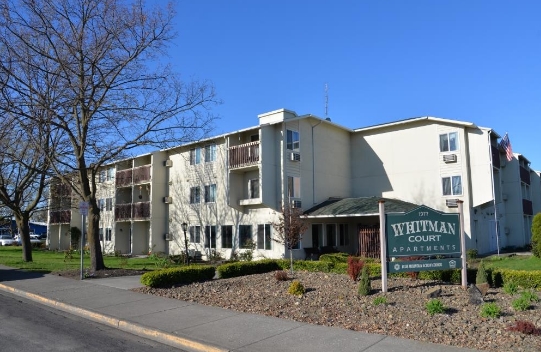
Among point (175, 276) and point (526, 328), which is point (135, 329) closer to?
point (175, 276)

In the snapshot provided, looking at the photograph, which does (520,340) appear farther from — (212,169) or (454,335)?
(212,169)

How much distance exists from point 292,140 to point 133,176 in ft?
49.6

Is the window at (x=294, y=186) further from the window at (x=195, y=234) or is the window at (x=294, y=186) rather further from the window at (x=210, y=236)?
the window at (x=195, y=234)

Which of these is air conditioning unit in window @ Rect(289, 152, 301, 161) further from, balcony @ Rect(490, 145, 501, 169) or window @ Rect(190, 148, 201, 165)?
balcony @ Rect(490, 145, 501, 169)

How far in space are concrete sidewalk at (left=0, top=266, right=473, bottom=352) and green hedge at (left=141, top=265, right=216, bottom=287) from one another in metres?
0.69

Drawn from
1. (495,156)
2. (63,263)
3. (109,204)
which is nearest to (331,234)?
(495,156)

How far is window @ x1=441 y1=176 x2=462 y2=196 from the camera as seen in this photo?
2644 centimetres

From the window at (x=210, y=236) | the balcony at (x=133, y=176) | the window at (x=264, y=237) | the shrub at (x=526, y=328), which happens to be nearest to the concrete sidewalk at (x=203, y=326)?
the shrub at (x=526, y=328)

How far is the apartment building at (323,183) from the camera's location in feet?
85.6

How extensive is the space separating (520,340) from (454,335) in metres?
0.93

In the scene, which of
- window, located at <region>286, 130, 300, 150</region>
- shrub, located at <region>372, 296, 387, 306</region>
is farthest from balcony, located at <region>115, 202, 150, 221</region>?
shrub, located at <region>372, 296, 387, 306</region>

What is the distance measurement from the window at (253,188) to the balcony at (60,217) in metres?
24.7

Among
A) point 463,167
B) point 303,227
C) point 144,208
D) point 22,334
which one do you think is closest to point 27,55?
point 22,334

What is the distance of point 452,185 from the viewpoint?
2664 centimetres
